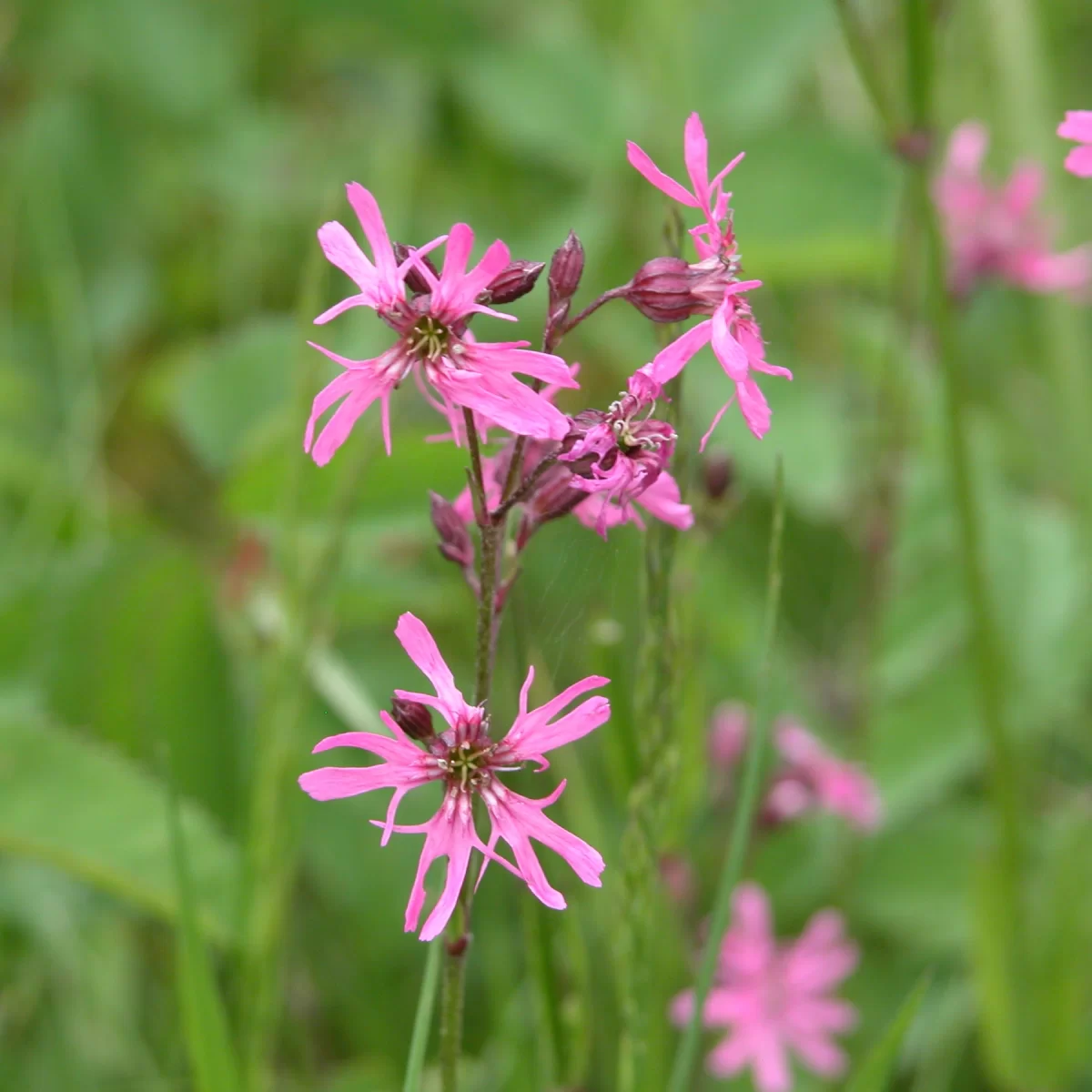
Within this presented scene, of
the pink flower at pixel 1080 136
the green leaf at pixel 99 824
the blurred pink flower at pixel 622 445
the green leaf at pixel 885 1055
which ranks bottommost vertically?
the green leaf at pixel 885 1055

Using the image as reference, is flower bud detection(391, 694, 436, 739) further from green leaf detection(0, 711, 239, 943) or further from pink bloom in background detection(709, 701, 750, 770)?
pink bloom in background detection(709, 701, 750, 770)

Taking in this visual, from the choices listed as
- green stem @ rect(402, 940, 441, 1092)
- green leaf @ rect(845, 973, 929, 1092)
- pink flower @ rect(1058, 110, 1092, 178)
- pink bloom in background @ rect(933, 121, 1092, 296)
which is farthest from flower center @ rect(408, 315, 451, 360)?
pink bloom in background @ rect(933, 121, 1092, 296)

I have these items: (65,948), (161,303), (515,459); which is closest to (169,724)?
(65,948)

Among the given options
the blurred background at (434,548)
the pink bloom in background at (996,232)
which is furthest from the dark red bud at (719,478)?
the pink bloom in background at (996,232)

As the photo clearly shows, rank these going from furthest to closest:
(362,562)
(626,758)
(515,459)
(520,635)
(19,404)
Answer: (19,404) → (362,562) → (626,758) → (520,635) → (515,459)

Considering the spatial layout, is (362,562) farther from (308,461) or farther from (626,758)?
(626,758)

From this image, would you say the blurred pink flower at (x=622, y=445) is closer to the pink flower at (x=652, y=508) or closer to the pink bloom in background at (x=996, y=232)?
the pink flower at (x=652, y=508)
